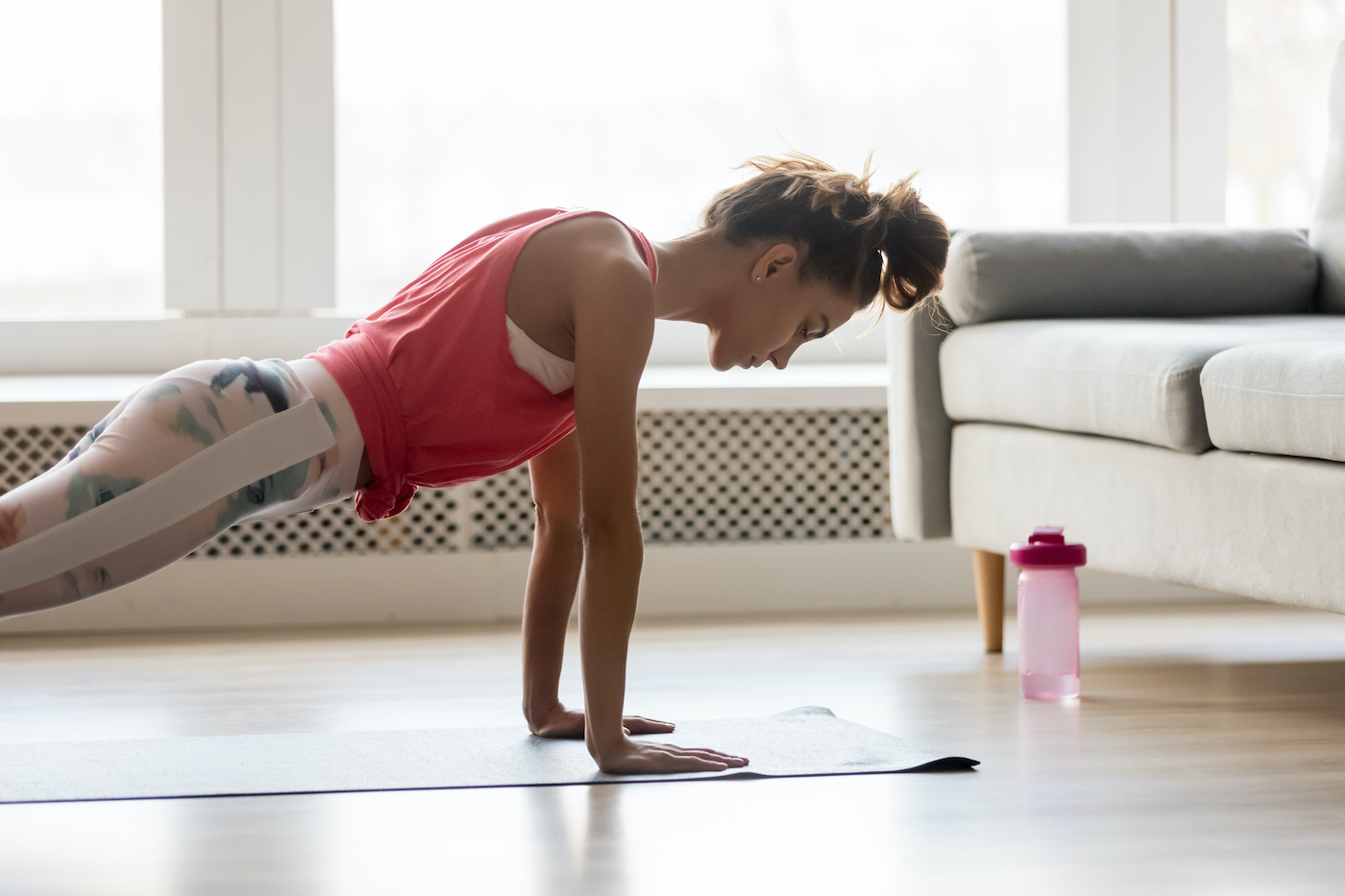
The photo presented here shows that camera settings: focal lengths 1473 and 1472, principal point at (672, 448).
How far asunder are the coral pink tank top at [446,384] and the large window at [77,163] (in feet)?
5.43

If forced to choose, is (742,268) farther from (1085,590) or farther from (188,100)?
(188,100)

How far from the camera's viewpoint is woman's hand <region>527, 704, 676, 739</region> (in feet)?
4.97

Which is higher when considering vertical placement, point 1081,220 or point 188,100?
point 188,100

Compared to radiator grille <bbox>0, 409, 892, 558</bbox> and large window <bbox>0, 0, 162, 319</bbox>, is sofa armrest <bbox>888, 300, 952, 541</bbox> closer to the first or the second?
radiator grille <bbox>0, 409, 892, 558</bbox>

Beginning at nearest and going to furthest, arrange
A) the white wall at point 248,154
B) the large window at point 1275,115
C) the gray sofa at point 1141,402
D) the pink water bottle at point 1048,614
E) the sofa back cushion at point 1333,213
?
the gray sofa at point 1141,402 < the pink water bottle at point 1048,614 < the sofa back cushion at point 1333,213 < the white wall at point 248,154 < the large window at point 1275,115

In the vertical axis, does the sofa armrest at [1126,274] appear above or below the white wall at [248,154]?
below

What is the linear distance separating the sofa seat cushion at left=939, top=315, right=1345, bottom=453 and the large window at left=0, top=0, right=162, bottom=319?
1607mm

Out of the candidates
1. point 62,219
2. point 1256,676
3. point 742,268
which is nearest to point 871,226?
point 742,268

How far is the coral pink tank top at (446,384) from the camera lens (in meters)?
1.30

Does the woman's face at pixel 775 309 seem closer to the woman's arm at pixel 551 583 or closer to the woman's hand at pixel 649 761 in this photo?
the woman's arm at pixel 551 583

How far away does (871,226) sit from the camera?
137cm

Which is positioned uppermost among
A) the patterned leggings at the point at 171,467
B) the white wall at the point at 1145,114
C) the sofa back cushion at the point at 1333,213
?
the white wall at the point at 1145,114

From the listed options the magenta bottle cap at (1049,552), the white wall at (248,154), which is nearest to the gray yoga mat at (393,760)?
the magenta bottle cap at (1049,552)

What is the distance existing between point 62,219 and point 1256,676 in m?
2.25
